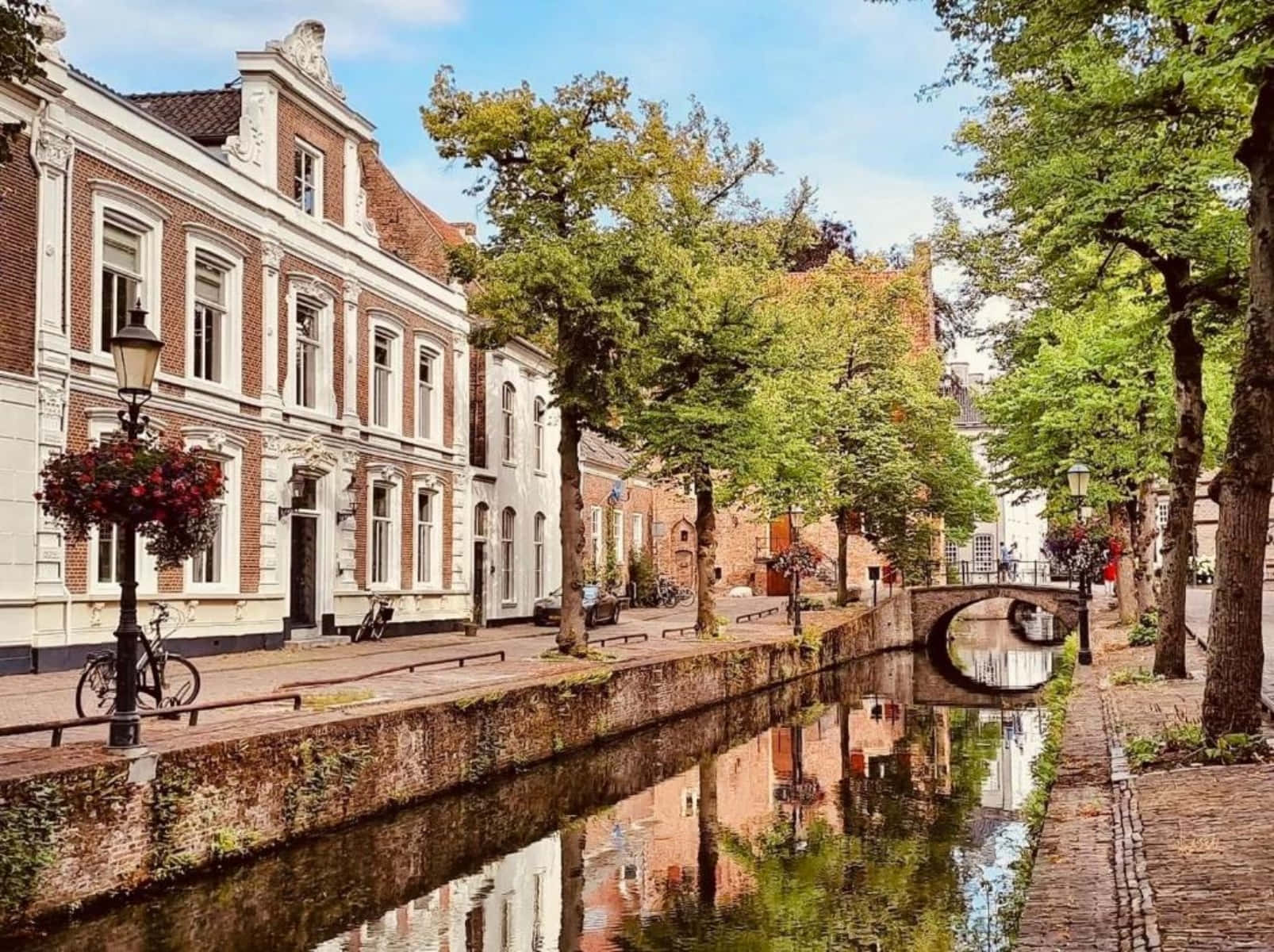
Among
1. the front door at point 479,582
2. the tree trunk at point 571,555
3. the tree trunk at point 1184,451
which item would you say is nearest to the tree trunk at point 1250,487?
the tree trunk at point 1184,451

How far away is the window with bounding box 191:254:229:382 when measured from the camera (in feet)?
68.0

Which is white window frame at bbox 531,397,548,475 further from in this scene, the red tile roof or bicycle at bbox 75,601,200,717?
bicycle at bbox 75,601,200,717

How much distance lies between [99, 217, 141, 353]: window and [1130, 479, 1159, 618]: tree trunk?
1925 cm

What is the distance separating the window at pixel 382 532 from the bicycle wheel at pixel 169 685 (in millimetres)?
12519

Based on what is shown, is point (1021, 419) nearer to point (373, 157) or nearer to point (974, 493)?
point (974, 493)

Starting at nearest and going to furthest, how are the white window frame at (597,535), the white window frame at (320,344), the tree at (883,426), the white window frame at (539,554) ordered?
the white window frame at (320,344), the white window frame at (539,554), the tree at (883,426), the white window frame at (597,535)

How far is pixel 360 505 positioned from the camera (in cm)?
2570

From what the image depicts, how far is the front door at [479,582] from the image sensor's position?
103ft

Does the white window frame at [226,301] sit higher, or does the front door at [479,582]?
the white window frame at [226,301]

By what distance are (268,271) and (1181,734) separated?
1647cm

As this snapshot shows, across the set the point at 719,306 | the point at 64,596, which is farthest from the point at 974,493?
the point at 64,596

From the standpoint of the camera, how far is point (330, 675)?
58.7ft

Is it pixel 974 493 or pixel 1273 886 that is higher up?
pixel 974 493

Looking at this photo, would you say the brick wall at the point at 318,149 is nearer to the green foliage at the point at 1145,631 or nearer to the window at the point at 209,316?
the window at the point at 209,316
